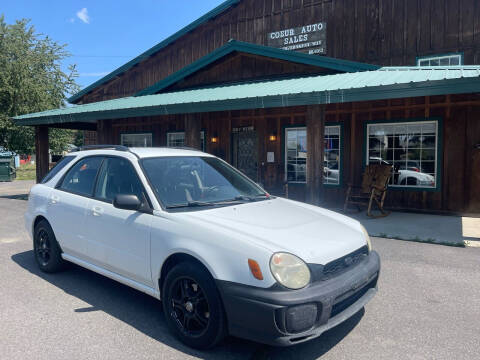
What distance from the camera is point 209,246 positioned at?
2961mm

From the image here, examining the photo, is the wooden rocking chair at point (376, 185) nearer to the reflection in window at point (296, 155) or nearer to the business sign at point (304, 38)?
the reflection in window at point (296, 155)

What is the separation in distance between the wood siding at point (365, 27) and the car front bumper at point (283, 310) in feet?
34.4

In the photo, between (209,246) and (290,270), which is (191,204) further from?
(290,270)

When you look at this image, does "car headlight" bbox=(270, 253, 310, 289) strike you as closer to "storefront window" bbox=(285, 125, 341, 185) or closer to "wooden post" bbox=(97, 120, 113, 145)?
"storefront window" bbox=(285, 125, 341, 185)

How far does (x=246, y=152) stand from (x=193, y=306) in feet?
34.9

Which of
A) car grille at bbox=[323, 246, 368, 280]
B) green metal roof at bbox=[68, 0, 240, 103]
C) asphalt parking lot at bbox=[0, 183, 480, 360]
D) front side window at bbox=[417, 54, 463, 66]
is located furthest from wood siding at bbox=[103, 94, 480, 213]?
car grille at bbox=[323, 246, 368, 280]

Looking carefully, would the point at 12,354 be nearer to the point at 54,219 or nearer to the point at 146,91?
the point at 54,219

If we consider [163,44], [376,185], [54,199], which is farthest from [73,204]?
[163,44]

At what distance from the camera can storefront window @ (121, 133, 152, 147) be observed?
1599cm

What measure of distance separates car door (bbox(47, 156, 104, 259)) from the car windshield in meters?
0.98

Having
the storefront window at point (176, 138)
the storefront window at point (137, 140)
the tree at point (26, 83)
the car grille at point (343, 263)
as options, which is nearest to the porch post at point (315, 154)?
the car grille at point (343, 263)

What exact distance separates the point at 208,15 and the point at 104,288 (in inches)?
510

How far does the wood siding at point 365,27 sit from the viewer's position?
1056cm

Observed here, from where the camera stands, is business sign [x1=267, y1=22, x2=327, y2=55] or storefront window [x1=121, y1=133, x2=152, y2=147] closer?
business sign [x1=267, y1=22, x2=327, y2=55]
